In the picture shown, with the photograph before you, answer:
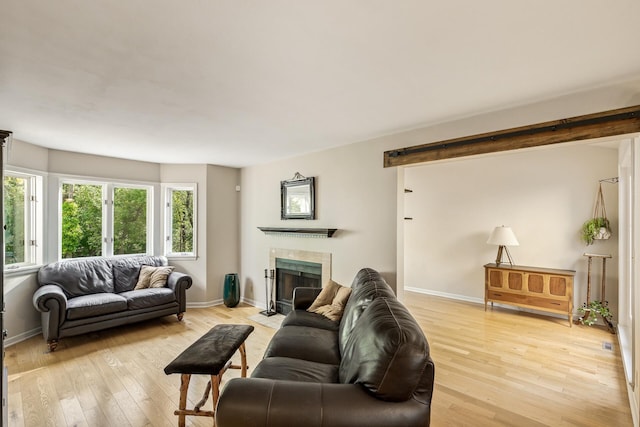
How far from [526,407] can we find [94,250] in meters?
5.63

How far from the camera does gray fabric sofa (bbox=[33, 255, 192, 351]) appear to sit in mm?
3361

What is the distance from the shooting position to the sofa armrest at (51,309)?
329 centimetres

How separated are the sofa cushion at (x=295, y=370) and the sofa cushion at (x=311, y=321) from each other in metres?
0.72

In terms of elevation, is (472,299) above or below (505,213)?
below

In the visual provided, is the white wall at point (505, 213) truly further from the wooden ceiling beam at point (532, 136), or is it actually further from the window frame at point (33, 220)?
the window frame at point (33, 220)

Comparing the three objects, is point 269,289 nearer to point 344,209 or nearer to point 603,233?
point 344,209

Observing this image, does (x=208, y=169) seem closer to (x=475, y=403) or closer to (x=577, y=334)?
(x=475, y=403)

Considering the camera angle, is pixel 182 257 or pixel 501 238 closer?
pixel 501 238

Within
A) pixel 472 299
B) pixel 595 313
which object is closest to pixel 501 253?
pixel 472 299

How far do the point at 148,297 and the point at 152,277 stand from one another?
473 millimetres

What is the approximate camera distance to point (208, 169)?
17.0 feet

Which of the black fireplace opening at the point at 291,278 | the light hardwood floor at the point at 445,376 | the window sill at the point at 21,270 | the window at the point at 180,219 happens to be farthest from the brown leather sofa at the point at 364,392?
the window at the point at 180,219

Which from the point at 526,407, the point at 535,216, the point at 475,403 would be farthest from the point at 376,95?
the point at 535,216

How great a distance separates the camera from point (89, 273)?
13.4ft
